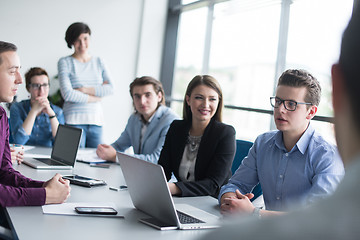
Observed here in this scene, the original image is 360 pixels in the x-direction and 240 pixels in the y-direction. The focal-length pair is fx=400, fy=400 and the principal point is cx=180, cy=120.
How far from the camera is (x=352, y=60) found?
0.37 m

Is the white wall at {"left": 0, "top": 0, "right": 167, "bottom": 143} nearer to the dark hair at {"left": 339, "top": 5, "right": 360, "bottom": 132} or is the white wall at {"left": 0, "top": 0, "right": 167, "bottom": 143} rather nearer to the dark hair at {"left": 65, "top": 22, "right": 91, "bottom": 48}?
the dark hair at {"left": 65, "top": 22, "right": 91, "bottom": 48}

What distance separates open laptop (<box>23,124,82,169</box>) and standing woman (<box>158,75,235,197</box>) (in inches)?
23.5

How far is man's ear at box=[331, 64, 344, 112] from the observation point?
0.38 m

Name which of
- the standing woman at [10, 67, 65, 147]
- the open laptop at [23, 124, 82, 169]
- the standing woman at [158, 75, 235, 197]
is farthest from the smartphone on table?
the standing woman at [10, 67, 65, 147]

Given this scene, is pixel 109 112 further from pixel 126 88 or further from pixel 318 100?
pixel 318 100

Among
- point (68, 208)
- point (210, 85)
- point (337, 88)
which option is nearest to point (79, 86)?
point (210, 85)

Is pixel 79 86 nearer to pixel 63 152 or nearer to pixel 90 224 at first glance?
pixel 63 152

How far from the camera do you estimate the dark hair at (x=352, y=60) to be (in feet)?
1.19

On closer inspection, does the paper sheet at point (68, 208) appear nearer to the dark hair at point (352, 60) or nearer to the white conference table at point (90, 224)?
the white conference table at point (90, 224)

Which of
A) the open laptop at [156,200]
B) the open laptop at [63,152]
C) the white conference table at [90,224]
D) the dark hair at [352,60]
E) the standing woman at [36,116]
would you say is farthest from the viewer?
the standing woman at [36,116]

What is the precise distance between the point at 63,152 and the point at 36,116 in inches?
36.6

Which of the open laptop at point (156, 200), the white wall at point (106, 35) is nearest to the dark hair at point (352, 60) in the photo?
the open laptop at point (156, 200)

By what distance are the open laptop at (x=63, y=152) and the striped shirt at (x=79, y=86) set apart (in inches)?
43.2

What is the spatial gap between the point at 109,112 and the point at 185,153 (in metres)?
3.93
